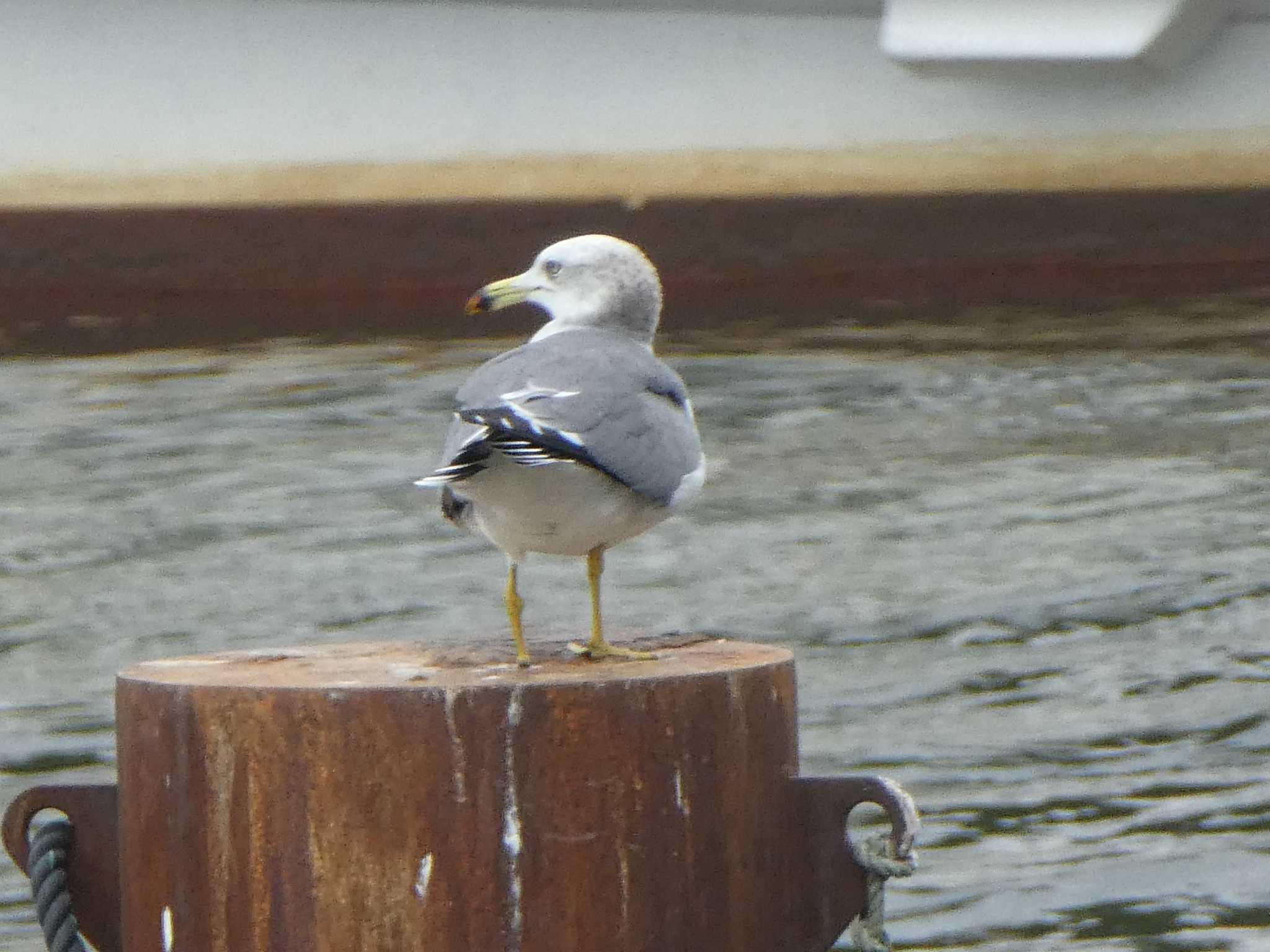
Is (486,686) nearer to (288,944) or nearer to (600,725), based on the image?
(600,725)

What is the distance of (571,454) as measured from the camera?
2.42m

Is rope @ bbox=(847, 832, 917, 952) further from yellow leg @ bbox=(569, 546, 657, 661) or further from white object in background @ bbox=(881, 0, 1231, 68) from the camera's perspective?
white object in background @ bbox=(881, 0, 1231, 68)

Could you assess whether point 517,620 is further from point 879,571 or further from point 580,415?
point 879,571

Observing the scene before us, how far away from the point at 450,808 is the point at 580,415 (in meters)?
0.48

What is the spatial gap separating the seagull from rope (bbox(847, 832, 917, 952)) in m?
0.32

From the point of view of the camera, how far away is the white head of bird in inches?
116

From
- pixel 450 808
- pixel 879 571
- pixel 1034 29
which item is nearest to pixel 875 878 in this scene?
pixel 450 808

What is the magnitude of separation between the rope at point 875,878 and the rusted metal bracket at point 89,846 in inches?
32.2

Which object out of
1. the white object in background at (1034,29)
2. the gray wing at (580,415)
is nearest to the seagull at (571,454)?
the gray wing at (580,415)

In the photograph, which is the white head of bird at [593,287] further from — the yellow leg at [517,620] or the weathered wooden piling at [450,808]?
the weathered wooden piling at [450,808]

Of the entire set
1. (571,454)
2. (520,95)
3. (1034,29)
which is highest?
(1034,29)

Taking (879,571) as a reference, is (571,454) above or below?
above

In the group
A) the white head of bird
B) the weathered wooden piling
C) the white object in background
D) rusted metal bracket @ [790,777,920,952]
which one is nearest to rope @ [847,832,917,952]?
rusted metal bracket @ [790,777,920,952]

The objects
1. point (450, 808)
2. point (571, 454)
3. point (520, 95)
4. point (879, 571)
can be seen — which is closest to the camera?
point (450, 808)
